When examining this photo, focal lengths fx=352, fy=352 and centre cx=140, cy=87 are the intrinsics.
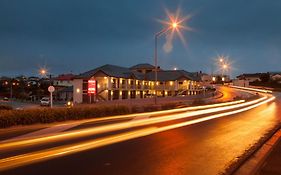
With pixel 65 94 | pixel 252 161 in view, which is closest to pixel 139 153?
pixel 252 161

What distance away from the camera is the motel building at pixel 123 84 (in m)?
65.4

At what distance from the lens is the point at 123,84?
70.4 m

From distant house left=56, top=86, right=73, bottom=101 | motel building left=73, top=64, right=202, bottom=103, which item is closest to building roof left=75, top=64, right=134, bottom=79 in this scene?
motel building left=73, top=64, right=202, bottom=103

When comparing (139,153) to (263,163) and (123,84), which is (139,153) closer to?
(263,163)

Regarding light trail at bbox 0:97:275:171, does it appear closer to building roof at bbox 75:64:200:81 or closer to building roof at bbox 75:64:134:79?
building roof at bbox 75:64:200:81

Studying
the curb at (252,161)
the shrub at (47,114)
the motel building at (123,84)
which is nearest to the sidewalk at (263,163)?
the curb at (252,161)

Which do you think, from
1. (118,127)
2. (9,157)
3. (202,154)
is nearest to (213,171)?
(202,154)

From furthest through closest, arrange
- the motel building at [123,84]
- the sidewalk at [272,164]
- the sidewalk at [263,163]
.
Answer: the motel building at [123,84] < the sidewalk at [263,163] < the sidewalk at [272,164]

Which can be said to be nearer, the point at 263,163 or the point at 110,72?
the point at 263,163

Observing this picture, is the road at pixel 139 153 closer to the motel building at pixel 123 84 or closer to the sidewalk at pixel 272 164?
the sidewalk at pixel 272 164

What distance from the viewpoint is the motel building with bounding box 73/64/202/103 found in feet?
215

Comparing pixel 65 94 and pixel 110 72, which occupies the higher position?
pixel 110 72

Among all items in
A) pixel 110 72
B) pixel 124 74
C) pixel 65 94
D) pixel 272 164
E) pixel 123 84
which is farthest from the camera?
pixel 65 94

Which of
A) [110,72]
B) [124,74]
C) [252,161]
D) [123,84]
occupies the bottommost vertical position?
[252,161]
